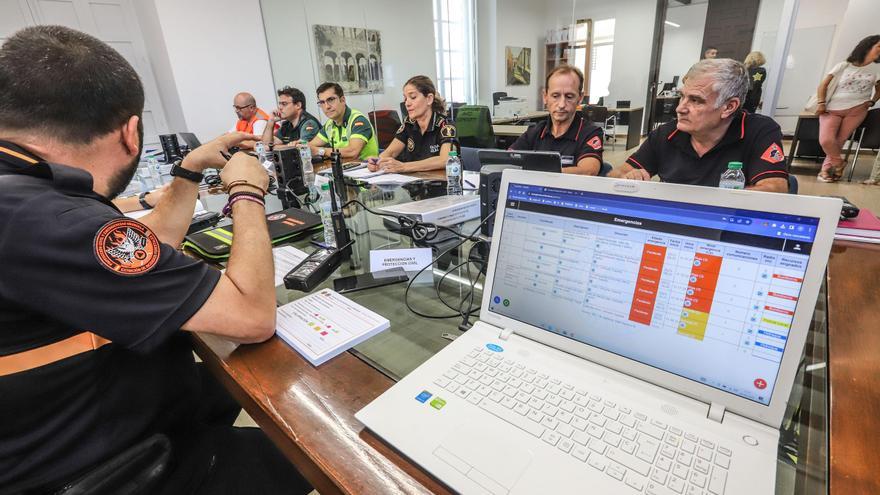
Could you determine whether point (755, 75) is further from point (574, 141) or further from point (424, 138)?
point (424, 138)

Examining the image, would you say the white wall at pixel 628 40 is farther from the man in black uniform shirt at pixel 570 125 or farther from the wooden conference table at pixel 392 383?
the wooden conference table at pixel 392 383

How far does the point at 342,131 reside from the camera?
3.56m

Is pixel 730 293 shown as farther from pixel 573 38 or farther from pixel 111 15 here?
pixel 573 38

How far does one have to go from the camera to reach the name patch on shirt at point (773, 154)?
1.62 m

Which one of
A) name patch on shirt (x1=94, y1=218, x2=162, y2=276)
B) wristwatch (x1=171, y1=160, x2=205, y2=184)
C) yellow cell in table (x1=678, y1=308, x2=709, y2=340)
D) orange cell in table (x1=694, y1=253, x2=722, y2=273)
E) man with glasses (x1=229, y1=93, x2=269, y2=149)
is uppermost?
man with glasses (x1=229, y1=93, x2=269, y2=149)

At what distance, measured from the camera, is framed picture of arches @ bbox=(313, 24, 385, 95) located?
16.9 feet

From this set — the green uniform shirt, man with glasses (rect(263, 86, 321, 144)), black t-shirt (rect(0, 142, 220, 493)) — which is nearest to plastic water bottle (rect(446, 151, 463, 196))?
black t-shirt (rect(0, 142, 220, 493))

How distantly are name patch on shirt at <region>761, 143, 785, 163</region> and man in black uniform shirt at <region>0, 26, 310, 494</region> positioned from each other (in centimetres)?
195

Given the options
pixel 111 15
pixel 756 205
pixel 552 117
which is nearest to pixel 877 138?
pixel 552 117

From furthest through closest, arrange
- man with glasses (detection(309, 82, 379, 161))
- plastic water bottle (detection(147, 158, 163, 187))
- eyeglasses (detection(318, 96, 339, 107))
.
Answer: eyeglasses (detection(318, 96, 339, 107)), man with glasses (detection(309, 82, 379, 161)), plastic water bottle (detection(147, 158, 163, 187))

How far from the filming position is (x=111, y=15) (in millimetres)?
4500

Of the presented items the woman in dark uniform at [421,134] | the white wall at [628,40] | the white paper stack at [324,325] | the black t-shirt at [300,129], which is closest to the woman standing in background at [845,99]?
the white wall at [628,40]

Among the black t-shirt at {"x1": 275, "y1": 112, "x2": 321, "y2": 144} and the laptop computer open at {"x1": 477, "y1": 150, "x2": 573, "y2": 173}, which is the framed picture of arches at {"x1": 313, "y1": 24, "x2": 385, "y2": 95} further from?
the laptop computer open at {"x1": 477, "y1": 150, "x2": 573, "y2": 173}

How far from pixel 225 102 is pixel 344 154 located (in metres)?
2.63
